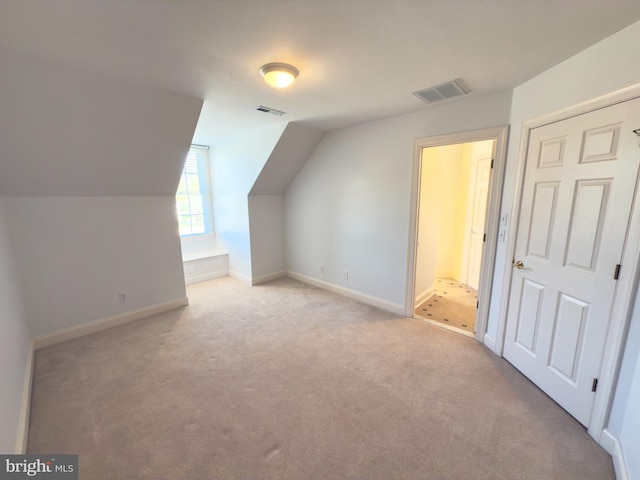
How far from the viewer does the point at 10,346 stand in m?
1.75

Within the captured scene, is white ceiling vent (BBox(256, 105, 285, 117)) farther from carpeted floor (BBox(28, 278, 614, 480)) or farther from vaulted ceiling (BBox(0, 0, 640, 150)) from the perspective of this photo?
carpeted floor (BBox(28, 278, 614, 480))

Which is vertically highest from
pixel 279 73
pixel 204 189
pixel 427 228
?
pixel 279 73

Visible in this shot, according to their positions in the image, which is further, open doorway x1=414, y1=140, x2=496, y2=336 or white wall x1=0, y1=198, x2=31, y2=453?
open doorway x1=414, y1=140, x2=496, y2=336

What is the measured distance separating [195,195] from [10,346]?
333 centimetres

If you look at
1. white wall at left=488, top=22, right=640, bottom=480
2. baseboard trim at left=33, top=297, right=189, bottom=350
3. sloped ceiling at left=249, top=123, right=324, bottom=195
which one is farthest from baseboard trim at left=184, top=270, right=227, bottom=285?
→ white wall at left=488, top=22, right=640, bottom=480

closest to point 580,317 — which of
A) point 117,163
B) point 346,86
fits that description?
point 346,86

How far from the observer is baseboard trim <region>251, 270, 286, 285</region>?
439cm

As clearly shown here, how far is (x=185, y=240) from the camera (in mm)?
4625

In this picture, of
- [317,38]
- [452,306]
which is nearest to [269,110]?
[317,38]

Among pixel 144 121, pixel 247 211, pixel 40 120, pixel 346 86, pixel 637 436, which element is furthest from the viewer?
pixel 247 211

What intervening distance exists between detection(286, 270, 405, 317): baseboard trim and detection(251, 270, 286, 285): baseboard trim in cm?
12

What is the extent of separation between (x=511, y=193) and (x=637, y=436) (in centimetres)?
167

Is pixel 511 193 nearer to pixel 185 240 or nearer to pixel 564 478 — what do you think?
pixel 564 478

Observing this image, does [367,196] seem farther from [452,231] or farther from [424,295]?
[452,231]
